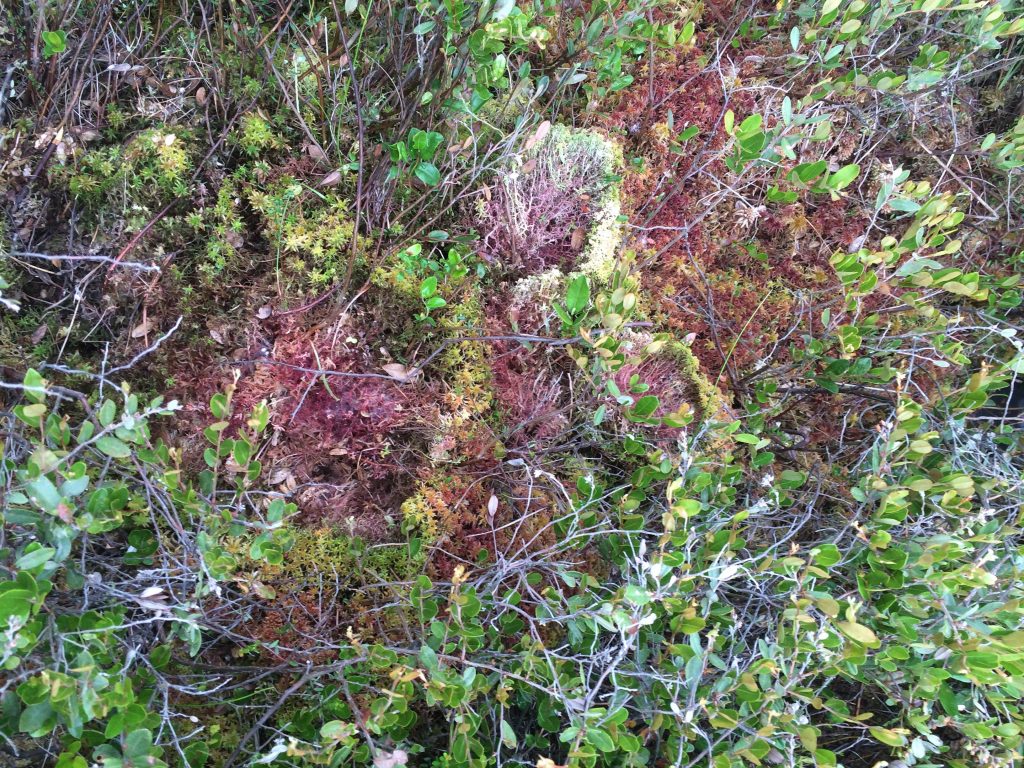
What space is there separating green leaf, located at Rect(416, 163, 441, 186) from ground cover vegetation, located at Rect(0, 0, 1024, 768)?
0.07 meters

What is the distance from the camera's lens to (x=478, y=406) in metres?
2.37

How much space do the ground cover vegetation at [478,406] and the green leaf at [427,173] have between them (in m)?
0.07

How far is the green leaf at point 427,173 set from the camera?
7.32 feet

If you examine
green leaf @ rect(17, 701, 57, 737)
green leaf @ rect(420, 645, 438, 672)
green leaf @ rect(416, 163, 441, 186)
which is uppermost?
green leaf @ rect(416, 163, 441, 186)

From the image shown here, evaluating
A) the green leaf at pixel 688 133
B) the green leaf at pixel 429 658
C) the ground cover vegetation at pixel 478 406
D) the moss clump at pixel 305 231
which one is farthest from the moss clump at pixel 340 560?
the green leaf at pixel 688 133

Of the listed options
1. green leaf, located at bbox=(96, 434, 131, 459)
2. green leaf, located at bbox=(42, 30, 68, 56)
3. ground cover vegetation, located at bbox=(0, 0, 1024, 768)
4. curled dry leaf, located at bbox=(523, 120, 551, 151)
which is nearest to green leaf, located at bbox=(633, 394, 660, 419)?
ground cover vegetation, located at bbox=(0, 0, 1024, 768)

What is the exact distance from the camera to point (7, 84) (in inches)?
87.0

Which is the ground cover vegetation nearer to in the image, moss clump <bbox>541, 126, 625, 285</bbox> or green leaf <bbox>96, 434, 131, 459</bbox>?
moss clump <bbox>541, 126, 625, 285</bbox>

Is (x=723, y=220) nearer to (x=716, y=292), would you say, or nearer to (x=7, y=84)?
(x=716, y=292)

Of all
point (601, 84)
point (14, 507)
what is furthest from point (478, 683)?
point (601, 84)

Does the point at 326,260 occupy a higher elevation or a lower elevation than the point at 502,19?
lower

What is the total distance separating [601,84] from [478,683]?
2.47 metres

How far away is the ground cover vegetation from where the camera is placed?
1.89 meters

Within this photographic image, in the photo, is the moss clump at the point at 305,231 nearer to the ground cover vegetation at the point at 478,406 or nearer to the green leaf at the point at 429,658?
the ground cover vegetation at the point at 478,406
